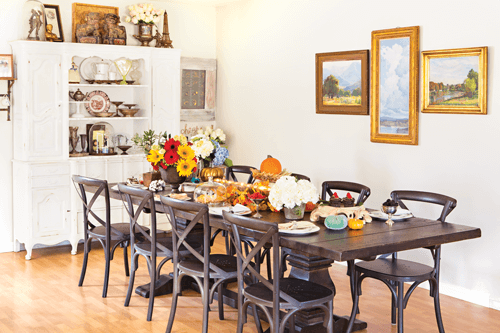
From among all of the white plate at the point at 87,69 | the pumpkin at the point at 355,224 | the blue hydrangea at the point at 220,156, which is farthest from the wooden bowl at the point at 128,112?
the pumpkin at the point at 355,224

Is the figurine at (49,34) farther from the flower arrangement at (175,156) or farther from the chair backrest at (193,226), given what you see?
the chair backrest at (193,226)

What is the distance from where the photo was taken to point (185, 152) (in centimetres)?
459

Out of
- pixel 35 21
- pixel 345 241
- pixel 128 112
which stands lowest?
pixel 345 241

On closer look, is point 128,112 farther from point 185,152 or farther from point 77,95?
point 185,152

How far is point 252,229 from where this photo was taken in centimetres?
322

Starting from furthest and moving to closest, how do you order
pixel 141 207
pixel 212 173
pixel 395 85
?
pixel 395 85
pixel 212 173
pixel 141 207

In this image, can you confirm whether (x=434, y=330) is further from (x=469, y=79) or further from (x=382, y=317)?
(x=469, y=79)

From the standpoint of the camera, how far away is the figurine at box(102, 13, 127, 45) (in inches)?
250

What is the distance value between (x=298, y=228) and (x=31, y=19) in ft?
12.9

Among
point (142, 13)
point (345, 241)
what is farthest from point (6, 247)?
point (345, 241)

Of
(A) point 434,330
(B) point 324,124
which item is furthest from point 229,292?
(B) point 324,124

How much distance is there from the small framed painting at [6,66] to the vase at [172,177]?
215 cm

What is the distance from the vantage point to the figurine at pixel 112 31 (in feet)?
20.8

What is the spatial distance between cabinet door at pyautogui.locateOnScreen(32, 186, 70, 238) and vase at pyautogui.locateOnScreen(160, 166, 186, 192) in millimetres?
1793
